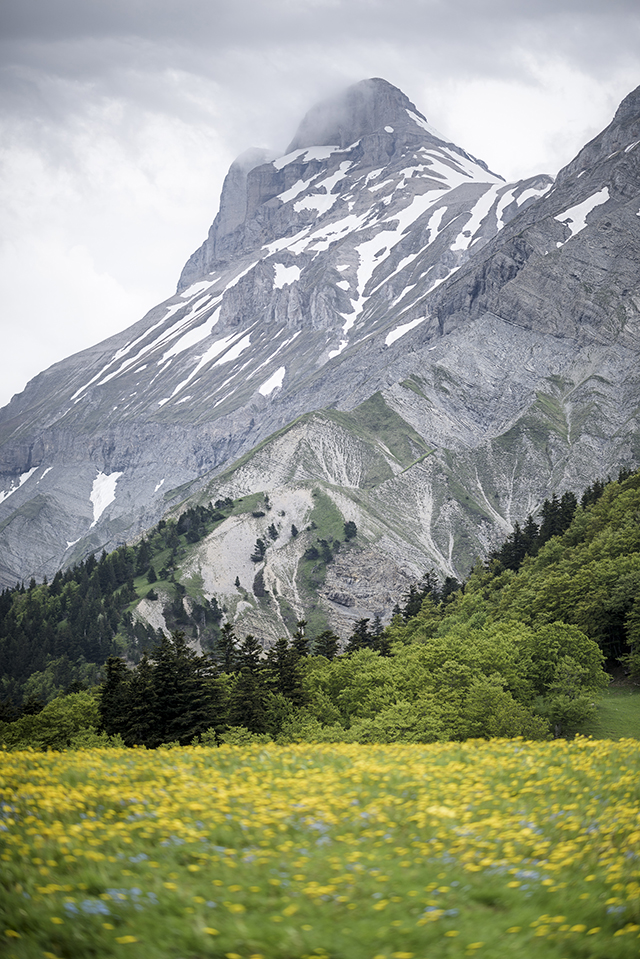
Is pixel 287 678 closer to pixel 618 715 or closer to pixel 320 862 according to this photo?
pixel 618 715

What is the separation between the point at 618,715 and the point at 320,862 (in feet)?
187

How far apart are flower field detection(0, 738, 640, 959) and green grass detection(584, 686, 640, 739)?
1673 inches

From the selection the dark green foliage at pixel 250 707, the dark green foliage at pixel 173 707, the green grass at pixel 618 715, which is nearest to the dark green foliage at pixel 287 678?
the dark green foliage at pixel 250 707

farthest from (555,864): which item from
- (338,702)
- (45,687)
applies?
(45,687)

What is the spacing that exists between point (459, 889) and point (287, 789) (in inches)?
183

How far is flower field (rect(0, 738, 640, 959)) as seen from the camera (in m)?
8.71

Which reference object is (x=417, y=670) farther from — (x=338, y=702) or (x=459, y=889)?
(x=459, y=889)

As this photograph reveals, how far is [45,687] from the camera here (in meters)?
188

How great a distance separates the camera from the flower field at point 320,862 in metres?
8.71

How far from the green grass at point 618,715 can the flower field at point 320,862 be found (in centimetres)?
4250

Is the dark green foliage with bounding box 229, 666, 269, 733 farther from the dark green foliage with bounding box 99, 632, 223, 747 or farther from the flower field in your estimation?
the flower field

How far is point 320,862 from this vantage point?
10.4m

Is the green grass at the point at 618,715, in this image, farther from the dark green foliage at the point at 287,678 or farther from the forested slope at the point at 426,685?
the dark green foliage at the point at 287,678

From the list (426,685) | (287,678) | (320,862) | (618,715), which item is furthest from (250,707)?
(320,862)
